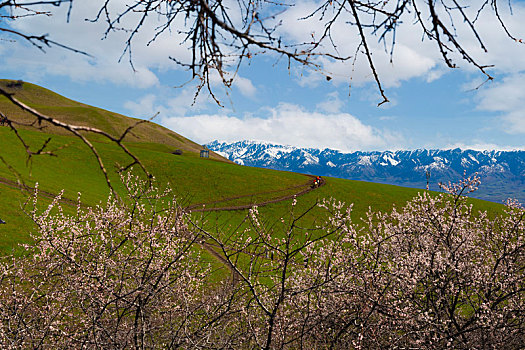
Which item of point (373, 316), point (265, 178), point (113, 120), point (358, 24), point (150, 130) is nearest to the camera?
point (358, 24)

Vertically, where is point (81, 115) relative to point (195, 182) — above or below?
above

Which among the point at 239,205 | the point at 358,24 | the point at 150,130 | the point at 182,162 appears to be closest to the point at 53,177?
the point at 182,162

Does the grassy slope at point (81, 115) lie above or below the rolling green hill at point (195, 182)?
above

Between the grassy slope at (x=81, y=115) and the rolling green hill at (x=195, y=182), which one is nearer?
the rolling green hill at (x=195, y=182)

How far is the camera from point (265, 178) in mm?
52969

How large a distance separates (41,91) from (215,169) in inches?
5426

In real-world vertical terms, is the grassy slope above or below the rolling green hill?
above

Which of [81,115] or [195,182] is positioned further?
[81,115]

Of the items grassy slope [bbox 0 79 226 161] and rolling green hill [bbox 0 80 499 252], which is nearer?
rolling green hill [bbox 0 80 499 252]

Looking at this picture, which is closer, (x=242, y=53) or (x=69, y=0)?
(x=69, y=0)

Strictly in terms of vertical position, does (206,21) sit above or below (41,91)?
below

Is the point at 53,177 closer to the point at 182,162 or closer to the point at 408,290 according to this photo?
the point at 182,162

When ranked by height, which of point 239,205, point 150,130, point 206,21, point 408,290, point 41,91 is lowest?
point 239,205

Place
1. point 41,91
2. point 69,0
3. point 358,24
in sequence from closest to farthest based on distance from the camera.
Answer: point 69,0 → point 358,24 → point 41,91
